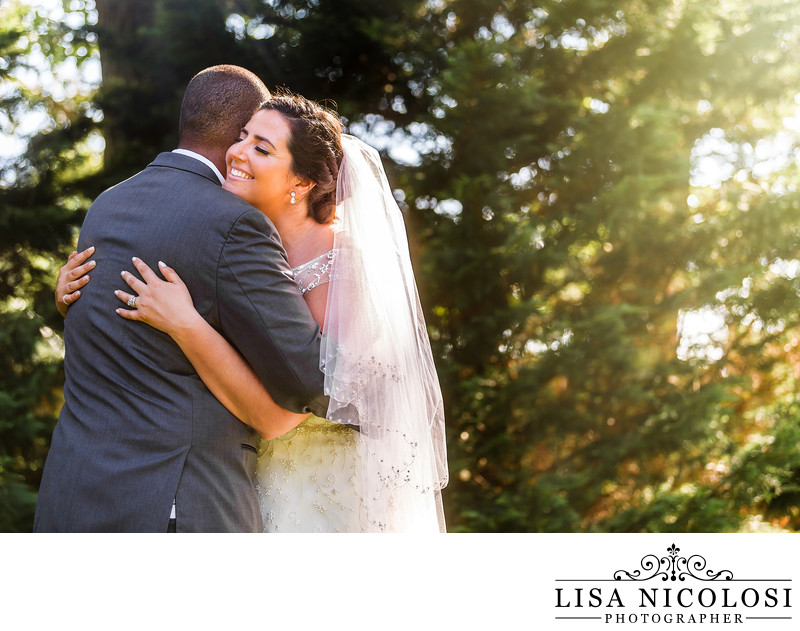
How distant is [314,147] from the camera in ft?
7.21

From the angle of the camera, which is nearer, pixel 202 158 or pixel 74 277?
pixel 74 277

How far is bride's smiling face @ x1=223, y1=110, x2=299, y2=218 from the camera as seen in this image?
6.70 feet

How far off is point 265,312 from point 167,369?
0.85 feet

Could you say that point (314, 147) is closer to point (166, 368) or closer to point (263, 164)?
point (263, 164)

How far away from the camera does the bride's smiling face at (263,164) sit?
80.4 inches

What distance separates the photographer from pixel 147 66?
5.26 meters

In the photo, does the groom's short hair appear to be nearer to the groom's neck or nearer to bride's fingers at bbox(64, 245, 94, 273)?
the groom's neck

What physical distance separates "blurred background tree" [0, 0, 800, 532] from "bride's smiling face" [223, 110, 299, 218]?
104 inches

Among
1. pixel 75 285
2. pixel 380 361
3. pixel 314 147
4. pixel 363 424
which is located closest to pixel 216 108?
pixel 314 147

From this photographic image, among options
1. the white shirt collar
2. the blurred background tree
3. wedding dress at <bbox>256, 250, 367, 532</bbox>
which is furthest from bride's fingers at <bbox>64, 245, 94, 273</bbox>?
the blurred background tree

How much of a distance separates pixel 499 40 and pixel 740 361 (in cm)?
265
